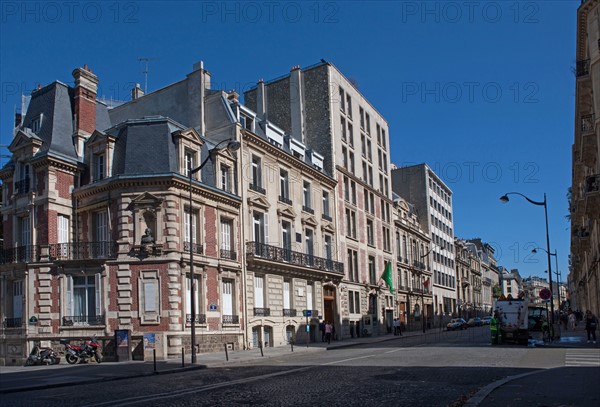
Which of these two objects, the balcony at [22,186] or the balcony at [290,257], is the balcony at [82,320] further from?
the balcony at [290,257]

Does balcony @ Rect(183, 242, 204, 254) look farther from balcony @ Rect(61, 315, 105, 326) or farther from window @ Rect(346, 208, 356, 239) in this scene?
window @ Rect(346, 208, 356, 239)

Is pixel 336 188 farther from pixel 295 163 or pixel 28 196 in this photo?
pixel 28 196

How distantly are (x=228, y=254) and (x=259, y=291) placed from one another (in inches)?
143

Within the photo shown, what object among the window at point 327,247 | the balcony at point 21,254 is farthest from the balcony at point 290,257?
the balcony at point 21,254

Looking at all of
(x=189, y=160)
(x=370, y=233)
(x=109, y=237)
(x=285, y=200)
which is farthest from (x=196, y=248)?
(x=370, y=233)

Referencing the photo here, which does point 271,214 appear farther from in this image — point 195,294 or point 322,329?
point 322,329

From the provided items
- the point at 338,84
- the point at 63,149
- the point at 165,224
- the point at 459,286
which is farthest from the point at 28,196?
the point at 459,286

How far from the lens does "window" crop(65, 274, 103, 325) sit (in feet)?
95.0

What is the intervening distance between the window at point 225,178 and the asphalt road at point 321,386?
15.1 meters

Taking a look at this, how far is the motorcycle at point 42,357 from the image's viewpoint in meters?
27.4

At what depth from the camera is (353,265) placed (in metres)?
49.3

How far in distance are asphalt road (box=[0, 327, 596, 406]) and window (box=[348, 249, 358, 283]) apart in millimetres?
27285

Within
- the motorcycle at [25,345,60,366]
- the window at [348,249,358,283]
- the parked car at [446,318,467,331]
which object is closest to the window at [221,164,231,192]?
the motorcycle at [25,345,60,366]

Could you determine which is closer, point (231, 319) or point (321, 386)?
point (321, 386)
